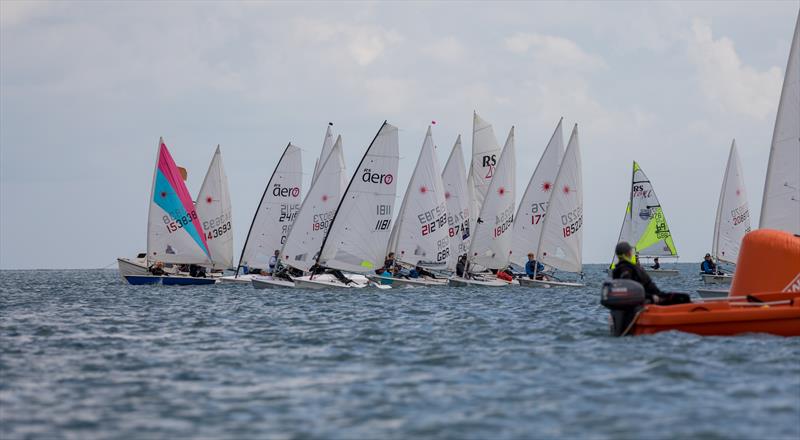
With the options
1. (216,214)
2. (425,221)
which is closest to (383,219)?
(425,221)

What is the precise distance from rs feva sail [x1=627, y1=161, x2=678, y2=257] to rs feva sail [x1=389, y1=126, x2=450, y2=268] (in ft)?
73.9

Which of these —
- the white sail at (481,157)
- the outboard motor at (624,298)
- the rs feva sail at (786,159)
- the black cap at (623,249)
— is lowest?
the outboard motor at (624,298)

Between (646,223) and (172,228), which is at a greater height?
(646,223)

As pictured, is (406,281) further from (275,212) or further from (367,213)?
(275,212)

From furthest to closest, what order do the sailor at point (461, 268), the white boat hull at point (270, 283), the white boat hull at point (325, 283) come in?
the sailor at point (461, 268) < the white boat hull at point (270, 283) < the white boat hull at point (325, 283)

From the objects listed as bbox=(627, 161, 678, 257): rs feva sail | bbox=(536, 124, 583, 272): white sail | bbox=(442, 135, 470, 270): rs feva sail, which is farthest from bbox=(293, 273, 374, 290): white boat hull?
bbox=(627, 161, 678, 257): rs feva sail

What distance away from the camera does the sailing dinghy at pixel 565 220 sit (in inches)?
1754

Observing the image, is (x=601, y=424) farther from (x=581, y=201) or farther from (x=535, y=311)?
(x=581, y=201)

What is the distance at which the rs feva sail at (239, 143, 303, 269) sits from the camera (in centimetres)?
4831

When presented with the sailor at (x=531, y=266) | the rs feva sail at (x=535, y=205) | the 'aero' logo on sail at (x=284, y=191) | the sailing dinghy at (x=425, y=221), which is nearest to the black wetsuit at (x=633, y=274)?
the sailing dinghy at (x=425, y=221)

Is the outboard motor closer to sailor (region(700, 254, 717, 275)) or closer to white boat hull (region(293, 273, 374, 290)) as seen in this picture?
white boat hull (region(293, 273, 374, 290))

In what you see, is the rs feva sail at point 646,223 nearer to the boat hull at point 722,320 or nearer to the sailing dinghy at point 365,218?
the sailing dinghy at point 365,218

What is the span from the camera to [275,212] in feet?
160

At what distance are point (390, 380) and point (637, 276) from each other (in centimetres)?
575
